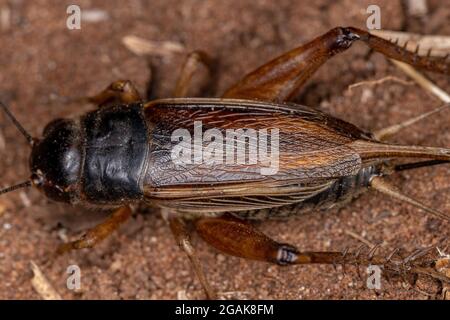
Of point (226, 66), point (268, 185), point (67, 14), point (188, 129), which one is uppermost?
point (67, 14)

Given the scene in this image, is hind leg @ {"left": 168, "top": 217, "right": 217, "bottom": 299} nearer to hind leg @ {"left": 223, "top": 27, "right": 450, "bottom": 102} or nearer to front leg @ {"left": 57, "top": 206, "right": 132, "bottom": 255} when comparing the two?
front leg @ {"left": 57, "top": 206, "right": 132, "bottom": 255}

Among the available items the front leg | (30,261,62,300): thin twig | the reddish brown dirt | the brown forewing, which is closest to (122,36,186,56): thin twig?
the reddish brown dirt

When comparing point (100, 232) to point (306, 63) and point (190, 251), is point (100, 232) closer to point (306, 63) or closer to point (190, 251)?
point (190, 251)

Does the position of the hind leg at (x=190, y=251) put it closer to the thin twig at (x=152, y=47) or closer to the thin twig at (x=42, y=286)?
the thin twig at (x=42, y=286)

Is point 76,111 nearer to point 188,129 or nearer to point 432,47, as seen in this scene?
point 188,129
